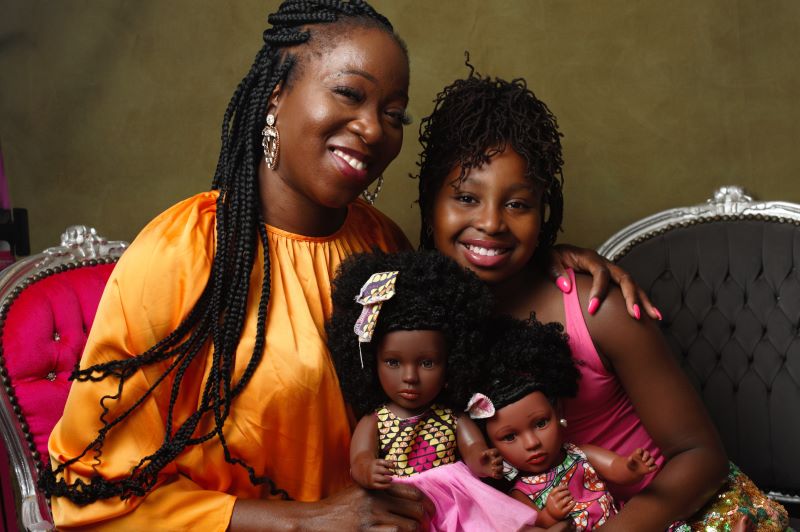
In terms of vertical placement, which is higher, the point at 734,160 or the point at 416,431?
the point at 734,160

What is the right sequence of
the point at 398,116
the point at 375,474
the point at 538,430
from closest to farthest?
1. the point at 375,474
2. the point at 538,430
3. the point at 398,116

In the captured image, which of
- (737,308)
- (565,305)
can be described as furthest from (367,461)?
(737,308)

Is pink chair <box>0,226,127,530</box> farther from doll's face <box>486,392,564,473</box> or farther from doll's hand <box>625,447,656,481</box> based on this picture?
doll's hand <box>625,447,656,481</box>

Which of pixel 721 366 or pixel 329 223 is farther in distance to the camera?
pixel 721 366

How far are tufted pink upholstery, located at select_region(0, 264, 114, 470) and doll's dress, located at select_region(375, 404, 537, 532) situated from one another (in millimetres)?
1023

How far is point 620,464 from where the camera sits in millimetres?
1993

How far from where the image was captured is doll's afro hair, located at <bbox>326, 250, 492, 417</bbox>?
200cm

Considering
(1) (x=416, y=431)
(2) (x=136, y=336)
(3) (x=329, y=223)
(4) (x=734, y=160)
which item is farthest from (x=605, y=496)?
(4) (x=734, y=160)

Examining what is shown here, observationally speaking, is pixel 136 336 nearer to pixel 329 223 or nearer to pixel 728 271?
pixel 329 223

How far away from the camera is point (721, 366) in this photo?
299cm

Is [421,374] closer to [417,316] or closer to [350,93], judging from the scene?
[417,316]

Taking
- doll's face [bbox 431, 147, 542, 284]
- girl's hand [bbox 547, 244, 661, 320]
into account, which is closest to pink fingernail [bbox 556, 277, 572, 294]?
girl's hand [bbox 547, 244, 661, 320]

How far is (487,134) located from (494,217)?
0.23m

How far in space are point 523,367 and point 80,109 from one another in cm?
228
